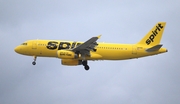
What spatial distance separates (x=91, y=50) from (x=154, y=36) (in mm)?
10974

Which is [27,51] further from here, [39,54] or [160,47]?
[160,47]

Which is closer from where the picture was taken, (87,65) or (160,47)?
(160,47)

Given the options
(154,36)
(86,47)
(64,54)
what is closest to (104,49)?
(86,47)

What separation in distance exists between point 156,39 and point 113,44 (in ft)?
24.1

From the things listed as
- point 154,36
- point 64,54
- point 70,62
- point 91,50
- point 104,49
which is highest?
point 154,36

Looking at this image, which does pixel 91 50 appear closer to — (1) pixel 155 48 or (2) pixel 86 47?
(2) pixel 86 47

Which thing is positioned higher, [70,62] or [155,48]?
[155,48]

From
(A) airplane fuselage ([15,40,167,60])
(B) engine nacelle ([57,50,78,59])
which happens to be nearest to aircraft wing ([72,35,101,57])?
(B) engine nacelle ([57,50,78,59])

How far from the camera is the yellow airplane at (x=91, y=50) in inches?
2712

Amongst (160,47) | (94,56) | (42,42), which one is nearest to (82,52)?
(94,56)

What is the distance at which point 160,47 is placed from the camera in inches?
2665

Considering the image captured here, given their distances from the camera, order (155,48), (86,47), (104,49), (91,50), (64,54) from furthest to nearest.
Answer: (104,49) < (91,50) < (86,47) < (64,54) < (155,48)

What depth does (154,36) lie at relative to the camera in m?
71.9

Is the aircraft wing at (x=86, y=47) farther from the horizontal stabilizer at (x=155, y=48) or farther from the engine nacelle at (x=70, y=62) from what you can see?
the horizontal stabilizer at (x=155, y=48)
